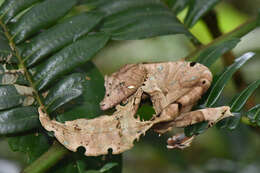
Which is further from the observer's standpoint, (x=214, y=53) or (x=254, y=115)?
(x=214, y=53)

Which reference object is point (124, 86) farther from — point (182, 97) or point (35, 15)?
point (35, 15)

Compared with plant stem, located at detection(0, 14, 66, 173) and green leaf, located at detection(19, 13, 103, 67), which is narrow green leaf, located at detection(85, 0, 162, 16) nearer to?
green leaf, located at detection(19, 13, 103, 67)

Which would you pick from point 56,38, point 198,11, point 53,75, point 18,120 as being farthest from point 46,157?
point 198,11

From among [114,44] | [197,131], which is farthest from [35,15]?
[114,44]

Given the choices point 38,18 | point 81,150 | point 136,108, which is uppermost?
point 38,18

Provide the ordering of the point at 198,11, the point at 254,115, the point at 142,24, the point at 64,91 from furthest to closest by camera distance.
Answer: the point at 198,11, the point at 142,24, the point at 64,91, the point at 254,115

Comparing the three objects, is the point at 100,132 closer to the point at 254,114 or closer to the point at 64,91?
the point at 64,91
